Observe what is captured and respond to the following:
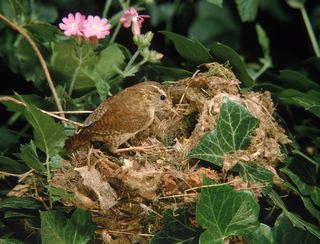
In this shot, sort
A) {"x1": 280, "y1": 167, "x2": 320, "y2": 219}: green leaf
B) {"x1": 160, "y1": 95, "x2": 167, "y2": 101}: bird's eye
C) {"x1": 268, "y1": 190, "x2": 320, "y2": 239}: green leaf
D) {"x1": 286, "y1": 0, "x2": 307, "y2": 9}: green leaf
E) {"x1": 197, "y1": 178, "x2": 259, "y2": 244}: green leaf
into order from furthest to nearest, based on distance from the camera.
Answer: {"x1": 286, "y1": 0, "x2": 307, "y2": 9}: green leaf
{"x1": 160, "y1": 95, "x2": 167, "y2": 101}: bird's eye
{"x1": 280, "y1": 167, "x2": 320, "y2": 219}: green leaf
{"x1": 268, "y1": 190, "x2": 320, "y2": 239}: green leaf
{"x1": 197, "y1": 178, "x2": 259, "y2": 244}: green leaf

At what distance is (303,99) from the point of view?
1.97 metres

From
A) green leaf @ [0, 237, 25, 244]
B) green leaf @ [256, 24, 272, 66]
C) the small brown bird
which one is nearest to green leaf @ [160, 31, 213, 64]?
the small brown bird

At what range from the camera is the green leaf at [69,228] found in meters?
1.70

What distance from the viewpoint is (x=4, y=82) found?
8.77 ft

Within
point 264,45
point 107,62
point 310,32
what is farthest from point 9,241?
point 310,32

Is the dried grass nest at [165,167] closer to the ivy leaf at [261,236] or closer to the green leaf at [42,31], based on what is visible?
the ivy leaf at [261,236]

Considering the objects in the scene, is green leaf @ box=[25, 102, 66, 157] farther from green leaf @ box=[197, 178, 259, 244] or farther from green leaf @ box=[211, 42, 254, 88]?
green leaf @ box=[211, 42, 254, 88]

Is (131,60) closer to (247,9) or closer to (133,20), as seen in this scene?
(133,20)

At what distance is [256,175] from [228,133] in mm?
133

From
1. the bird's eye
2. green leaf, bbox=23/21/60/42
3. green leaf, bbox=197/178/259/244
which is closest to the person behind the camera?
green leaf, bbox=197/178/259/244

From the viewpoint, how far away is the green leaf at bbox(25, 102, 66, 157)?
5.52 feet

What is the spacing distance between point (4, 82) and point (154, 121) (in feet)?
2.82

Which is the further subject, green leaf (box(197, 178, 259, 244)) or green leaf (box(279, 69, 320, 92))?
green leaf (box(279, 69, 320, 92))

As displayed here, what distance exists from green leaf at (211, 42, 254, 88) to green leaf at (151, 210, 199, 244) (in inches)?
20.8
